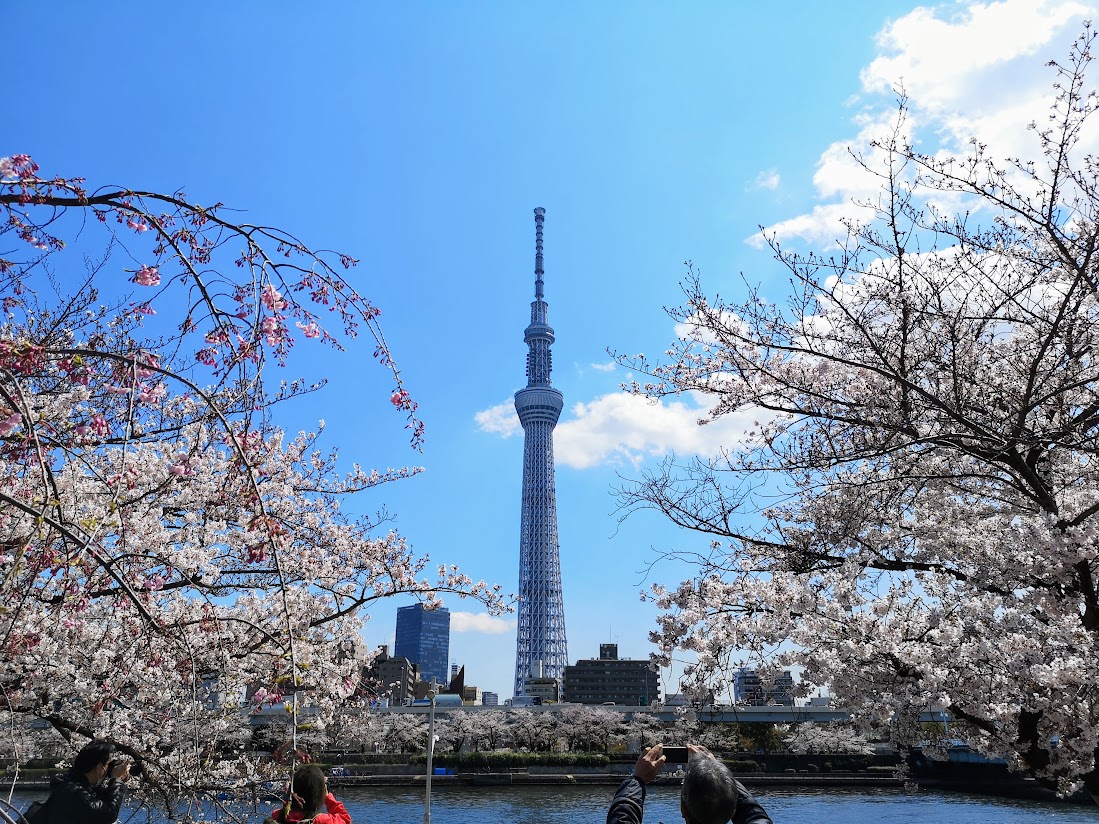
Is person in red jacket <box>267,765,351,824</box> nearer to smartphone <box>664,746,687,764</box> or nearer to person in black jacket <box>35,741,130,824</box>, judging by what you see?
person in black jacket <box>35,741,130,824</box>

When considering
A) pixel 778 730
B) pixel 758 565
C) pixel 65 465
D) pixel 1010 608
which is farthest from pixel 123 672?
pixel 778 730

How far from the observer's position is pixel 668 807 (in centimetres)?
3125

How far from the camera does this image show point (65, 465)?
17.5 feet

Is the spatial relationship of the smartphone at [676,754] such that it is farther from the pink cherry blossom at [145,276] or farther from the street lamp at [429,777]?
the street lamp at [429,777]

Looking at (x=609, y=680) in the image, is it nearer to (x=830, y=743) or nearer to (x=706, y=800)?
(x=830, y=743)

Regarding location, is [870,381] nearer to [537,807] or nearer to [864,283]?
[864,283]

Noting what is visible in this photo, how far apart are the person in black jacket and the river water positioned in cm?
2403

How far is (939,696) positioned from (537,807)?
3090 centimetres

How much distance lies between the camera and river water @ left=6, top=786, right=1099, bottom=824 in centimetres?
2675

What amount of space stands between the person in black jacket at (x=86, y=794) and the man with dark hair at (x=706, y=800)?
208 cm

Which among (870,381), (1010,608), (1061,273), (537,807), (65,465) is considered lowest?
(537,807)

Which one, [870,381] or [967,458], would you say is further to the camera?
[967,458]

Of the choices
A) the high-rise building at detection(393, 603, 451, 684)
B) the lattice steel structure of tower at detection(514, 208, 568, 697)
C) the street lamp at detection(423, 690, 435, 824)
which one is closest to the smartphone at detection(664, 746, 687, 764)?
the street lamp at detection(423, 690, 435, 824)

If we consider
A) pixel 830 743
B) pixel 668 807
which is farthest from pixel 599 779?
pixel 830 743
